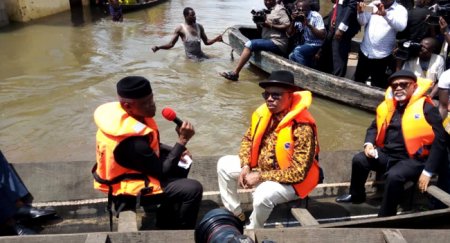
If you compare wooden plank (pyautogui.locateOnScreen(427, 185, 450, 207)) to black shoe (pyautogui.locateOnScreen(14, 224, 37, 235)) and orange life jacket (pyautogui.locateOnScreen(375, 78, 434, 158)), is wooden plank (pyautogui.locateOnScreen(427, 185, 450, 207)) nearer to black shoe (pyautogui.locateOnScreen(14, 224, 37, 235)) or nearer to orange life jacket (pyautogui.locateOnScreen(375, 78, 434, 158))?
orange life jacket (pyautogui.locateOnScreen(375, 78, 434, 158))

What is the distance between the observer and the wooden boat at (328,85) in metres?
6.14

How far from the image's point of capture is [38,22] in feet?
43.8

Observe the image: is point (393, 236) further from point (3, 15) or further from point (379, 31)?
point (3, 15)

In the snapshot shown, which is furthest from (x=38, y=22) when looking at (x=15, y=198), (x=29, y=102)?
(x=15, y=198)

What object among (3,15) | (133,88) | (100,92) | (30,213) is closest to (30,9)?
(3,15)

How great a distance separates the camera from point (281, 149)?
10.4 feet

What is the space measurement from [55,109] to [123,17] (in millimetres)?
8999

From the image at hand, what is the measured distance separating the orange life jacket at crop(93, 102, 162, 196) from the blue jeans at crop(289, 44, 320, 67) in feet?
14.4

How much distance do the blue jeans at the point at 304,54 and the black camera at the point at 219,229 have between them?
541cm

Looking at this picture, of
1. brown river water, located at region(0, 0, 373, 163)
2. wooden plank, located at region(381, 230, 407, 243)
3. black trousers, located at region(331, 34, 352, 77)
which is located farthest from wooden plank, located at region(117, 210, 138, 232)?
black trousers, located at region(331, 34, 352, 77)

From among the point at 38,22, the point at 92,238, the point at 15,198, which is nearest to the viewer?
the point at 92,238

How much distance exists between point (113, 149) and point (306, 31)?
469 cm

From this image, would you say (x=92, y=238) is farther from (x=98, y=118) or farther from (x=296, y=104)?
(x=296, y=104)

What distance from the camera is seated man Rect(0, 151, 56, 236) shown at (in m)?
3.06
